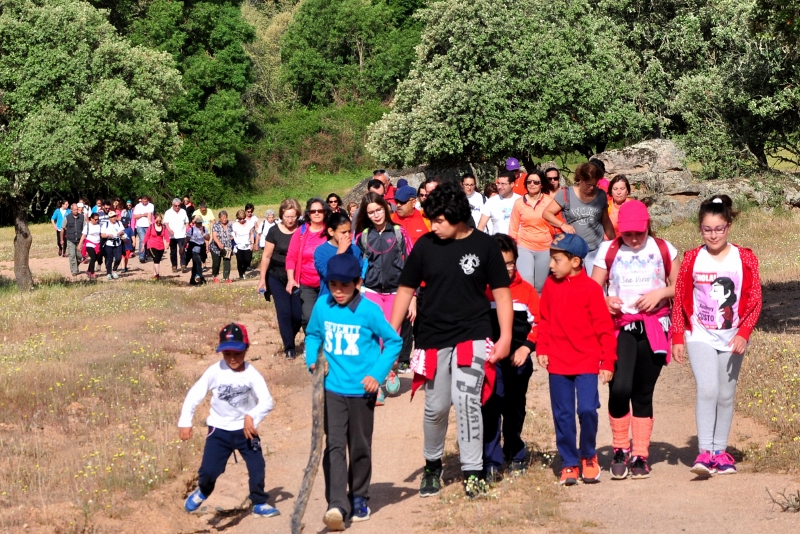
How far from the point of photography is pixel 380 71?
63.5m

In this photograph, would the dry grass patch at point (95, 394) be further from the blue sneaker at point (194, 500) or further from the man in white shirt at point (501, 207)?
the man in white shirt at point (501, 207)

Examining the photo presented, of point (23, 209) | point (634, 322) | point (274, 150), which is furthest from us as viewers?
point (274, 150)

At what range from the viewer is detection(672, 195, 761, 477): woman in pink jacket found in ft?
25.0

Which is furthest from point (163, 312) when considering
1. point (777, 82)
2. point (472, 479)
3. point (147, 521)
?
point (777, 82)

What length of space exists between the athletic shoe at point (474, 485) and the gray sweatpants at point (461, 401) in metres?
0.04

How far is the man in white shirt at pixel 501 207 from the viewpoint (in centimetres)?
1318

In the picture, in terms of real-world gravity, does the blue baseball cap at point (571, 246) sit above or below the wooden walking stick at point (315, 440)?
above

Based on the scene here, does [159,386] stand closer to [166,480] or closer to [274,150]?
[166,480]

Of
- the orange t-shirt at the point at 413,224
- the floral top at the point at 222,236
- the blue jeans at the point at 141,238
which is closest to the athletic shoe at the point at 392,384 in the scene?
the orange t-shirt at the point at 413,224

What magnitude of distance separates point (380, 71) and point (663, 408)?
54.8 meters

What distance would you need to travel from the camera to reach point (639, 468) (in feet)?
25.9

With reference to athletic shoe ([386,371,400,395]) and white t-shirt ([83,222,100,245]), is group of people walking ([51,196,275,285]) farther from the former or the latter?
athletic shoe ([386,371,400,395])

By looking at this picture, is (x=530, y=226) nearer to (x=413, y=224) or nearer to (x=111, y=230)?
(x=413, y=224)

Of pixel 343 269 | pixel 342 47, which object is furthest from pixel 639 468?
pixel 342 47
